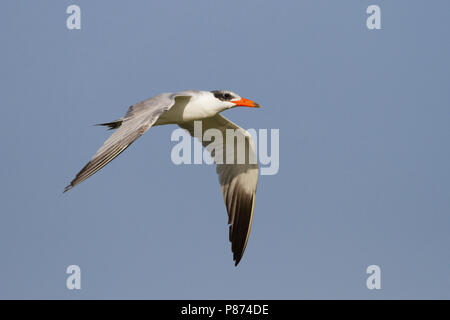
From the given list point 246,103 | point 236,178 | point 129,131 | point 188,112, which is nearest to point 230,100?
point 246,103

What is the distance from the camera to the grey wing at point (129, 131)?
26.0ft

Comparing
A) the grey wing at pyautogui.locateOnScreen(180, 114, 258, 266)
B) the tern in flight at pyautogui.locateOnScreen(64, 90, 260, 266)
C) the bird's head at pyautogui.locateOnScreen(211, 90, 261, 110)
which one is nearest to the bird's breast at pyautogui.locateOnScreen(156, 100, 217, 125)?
the tern in flight at pyautogui.locateOnScreen(64, 90, 260, 266)

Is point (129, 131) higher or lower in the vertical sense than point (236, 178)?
higher


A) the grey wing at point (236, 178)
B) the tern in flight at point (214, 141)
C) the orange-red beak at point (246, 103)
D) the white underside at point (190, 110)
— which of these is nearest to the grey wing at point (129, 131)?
the tern in flight at point (214, 141)

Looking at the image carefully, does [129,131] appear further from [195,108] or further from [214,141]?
[214,141]

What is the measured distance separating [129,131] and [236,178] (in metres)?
3.90

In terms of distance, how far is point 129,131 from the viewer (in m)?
8.88

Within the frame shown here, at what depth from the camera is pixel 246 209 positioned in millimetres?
12094

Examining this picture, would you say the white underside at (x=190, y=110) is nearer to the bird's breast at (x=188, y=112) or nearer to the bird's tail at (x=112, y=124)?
the bird's breast at (x=188, y=112)

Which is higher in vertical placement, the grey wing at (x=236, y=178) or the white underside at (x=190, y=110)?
the white underside at (x=190, y=110)

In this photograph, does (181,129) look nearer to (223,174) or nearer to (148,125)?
(223,174)

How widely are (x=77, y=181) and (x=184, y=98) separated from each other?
366 centimetres

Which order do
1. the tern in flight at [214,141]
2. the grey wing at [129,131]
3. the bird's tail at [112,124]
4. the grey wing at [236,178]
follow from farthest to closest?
the grey wing at [236,178] → the bird's tail at [112,124] → the tern in flight at [214,141] → the grey wing at [129,131]
